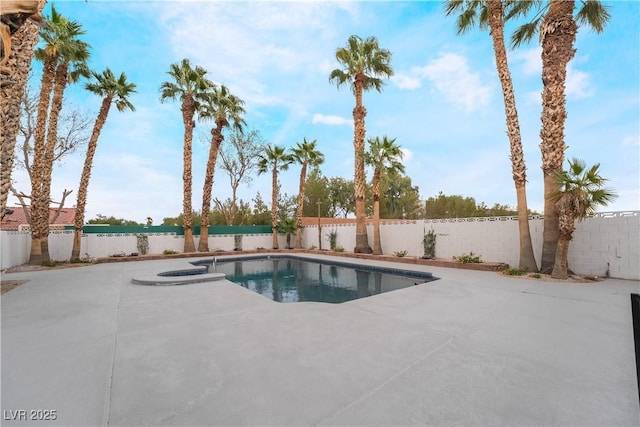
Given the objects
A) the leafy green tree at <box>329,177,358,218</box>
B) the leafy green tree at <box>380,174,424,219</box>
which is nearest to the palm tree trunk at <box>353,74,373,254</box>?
the leafy green tree at <box>329,177,358,218</box>

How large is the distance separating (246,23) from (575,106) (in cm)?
1062

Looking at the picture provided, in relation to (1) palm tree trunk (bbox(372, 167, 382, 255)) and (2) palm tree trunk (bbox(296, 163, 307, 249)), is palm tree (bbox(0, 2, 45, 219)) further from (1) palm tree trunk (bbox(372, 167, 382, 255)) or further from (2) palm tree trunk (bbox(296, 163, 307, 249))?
(2) palm tree trunk (bbox(296, 163, 307, 249))

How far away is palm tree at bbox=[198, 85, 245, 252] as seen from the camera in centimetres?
1648

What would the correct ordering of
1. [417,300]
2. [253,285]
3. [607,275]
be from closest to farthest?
[417,300]
[607,275]
[253,285]

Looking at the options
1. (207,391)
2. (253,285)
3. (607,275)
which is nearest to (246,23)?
(253,285)

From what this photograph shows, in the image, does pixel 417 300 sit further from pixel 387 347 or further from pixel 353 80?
pixel 353 80

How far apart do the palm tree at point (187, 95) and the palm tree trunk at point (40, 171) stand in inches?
207

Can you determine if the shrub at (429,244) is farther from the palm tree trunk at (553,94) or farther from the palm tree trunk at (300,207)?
the palm tree trunk at (300,207)

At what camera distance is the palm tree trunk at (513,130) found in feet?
27.7

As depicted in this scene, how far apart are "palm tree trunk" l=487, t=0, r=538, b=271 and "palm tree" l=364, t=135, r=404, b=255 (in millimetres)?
5391

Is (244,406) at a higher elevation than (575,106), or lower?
lower

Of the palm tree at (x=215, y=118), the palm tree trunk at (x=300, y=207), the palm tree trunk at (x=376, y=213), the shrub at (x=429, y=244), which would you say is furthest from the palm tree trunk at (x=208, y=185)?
the shrub at (x=429, y=244)

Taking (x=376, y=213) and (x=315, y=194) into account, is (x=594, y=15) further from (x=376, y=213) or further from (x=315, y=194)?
(x=315, y=194)

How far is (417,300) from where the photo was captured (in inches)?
207
